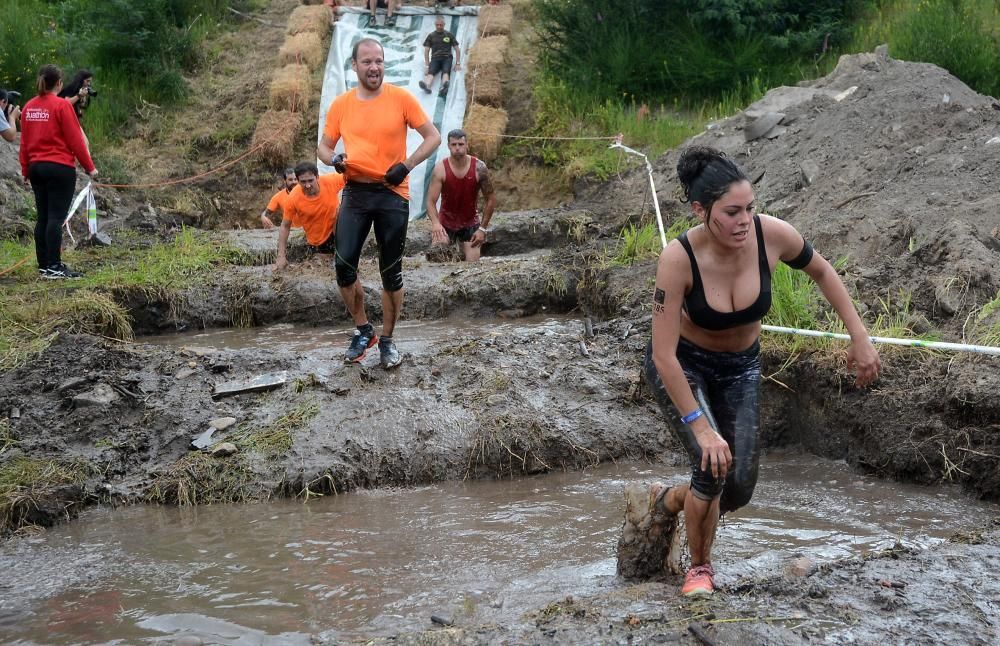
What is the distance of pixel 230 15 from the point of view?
19.8 meters

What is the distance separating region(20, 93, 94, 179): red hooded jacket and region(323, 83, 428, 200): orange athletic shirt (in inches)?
157

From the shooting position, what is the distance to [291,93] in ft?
52.5

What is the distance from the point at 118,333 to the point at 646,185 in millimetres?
6575

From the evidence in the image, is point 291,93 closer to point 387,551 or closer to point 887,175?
point 887,175

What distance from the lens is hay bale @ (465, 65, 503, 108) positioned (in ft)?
52.9

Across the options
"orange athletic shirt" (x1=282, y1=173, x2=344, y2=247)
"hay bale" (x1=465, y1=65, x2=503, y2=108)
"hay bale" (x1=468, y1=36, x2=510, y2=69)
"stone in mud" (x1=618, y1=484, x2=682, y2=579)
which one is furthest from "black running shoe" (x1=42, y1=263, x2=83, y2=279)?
"hay bale" (x1=468, y1=36, x2=510, y2=69)

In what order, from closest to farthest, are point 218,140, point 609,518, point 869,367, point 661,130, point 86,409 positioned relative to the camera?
point 869,367, point 609,518, point 86,409, point 661,130, point 218,140

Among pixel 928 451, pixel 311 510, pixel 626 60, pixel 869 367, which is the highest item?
pixel 626 60

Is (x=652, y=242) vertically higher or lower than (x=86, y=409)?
higher

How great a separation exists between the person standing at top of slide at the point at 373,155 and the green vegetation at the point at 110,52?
10101 millimetres

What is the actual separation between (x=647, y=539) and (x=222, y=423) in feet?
10.6

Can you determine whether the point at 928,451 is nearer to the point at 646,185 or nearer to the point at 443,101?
the point at 646,185

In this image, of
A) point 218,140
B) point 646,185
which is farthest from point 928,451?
point 218,140

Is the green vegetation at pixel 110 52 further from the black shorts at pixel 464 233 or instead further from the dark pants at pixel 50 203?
the black shorts at pixel 464 233
